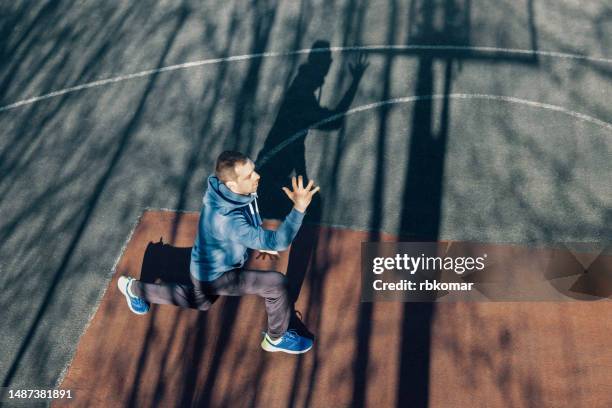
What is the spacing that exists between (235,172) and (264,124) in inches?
147

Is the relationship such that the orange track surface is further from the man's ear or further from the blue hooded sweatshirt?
the man's ear

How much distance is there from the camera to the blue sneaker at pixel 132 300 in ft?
22.5

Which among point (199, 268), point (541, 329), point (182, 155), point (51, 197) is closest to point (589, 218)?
point (541, 329)

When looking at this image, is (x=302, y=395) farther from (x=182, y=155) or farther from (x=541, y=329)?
(x=182, y=155)

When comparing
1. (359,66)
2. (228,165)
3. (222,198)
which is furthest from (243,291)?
(359,66)

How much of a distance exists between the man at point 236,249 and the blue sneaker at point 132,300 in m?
0.02

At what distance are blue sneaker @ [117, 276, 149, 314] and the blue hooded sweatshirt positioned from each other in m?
1.52

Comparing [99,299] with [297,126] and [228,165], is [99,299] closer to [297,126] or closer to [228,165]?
[228,165]

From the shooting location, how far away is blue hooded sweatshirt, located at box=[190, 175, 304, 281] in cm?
536

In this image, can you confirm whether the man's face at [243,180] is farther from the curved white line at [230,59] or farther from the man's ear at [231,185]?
the curved white line at [230,59]

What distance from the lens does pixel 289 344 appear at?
6469 millimetres

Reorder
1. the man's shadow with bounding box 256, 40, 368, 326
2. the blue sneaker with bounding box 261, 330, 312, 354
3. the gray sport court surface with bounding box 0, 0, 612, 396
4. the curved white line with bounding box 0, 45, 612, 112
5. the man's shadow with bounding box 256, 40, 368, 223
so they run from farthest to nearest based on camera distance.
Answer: the curved white line with bounding box 0, 45, 612, 112, the man's shadow with bounding box 256, 40, 368, 223, the gray sport court surface with bounding box 0, 0, 612, 396, the man's shadow with bounding box 256, 40, 368, 326, the blue sneaker with bounding box 261, 330, 312, 354

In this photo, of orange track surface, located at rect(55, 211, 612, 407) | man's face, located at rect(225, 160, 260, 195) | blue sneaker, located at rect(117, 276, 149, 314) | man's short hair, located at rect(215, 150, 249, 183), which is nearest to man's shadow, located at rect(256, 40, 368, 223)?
orange track surface, located at rect(55, 211, 612, 407)

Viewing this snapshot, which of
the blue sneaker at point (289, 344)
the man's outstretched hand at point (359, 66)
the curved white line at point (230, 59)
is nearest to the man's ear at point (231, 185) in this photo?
the blue sneaker at point (289, 344)
